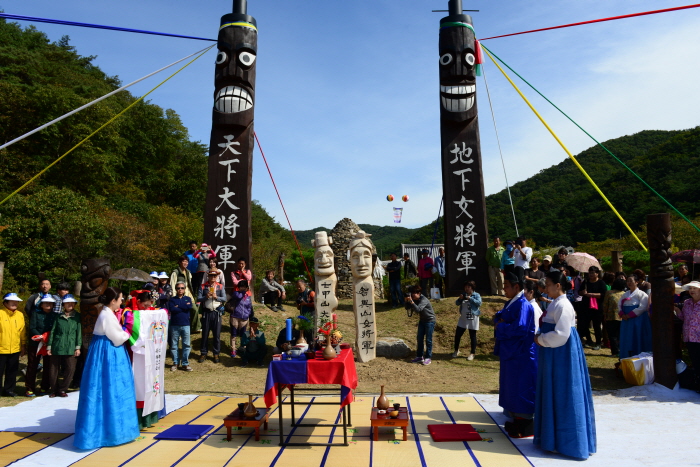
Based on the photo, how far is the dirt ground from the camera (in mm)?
8117

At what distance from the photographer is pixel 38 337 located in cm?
787

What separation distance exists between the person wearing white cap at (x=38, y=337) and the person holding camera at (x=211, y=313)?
268cm

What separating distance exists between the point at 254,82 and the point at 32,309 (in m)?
7.11

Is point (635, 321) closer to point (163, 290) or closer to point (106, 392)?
point (106, 392)

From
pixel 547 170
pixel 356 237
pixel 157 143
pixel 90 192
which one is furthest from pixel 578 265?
pixel 547 170

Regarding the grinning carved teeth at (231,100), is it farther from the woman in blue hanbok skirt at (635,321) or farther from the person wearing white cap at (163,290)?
the woman in blue hanbok skirt at (635,321)

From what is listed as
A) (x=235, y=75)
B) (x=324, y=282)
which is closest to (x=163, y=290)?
(x=324, y=282)

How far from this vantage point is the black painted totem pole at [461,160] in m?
12.2

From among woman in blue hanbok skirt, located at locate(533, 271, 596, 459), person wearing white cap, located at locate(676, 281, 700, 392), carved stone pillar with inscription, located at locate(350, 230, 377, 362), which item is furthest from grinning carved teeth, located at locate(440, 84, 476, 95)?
woman in blue hanbok skirt, located at locate(533, 271, 596, 459)

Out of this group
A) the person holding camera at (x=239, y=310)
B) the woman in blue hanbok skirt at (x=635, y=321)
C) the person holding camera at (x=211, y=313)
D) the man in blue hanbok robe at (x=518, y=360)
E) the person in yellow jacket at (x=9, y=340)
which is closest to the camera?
the man in blue hanbok robe at (x=518, y=360)

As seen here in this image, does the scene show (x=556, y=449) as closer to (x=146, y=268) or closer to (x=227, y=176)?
(x=227, y=176)

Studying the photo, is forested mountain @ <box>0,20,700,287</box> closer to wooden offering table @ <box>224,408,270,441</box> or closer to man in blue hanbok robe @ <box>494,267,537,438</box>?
wooden offering table @ <box>224,408,270,441</box>

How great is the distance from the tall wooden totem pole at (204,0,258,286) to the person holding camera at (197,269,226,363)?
162 cm

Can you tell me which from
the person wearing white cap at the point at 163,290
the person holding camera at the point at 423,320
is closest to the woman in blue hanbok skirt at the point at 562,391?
the person holding camera at the point at 423,320
